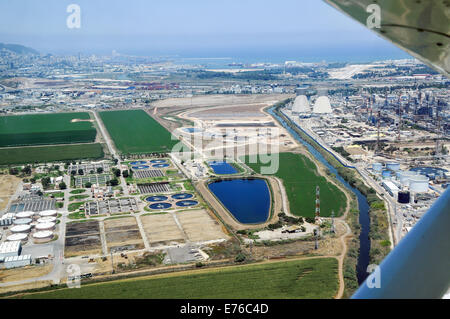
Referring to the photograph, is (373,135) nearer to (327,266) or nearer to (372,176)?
(372,176)

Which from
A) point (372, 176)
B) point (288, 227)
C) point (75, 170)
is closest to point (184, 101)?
point (75, 170)

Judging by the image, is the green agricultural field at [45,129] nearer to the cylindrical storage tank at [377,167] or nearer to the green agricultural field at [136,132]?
the green agricultural field at [136,132]

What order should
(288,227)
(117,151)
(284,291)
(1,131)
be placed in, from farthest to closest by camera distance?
(1,131)
(117,151)
(288,227)
(284,291)

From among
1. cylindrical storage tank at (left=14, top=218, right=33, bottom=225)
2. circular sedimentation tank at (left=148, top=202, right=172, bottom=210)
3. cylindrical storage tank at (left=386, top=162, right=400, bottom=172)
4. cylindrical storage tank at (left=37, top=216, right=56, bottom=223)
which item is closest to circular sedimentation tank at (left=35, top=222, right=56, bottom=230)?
cylindrical storage tank at (left=37, top=216, right=56, bottom=223)

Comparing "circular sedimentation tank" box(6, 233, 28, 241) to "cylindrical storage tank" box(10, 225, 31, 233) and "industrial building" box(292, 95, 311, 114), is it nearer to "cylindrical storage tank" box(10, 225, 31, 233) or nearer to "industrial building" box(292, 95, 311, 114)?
"cylindrical storage tank" box(10, 225, 31, 233)

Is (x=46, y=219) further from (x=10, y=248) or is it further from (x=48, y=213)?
(x=10, y=248)
